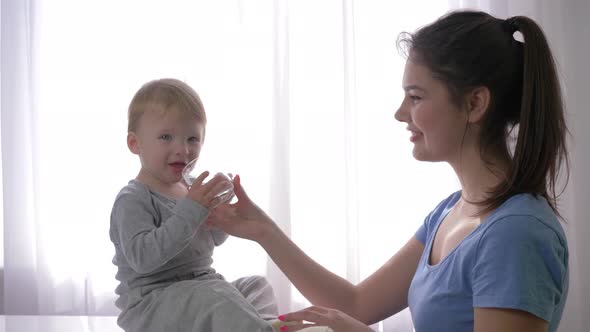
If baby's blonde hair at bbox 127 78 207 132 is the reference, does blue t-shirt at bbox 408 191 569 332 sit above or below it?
below

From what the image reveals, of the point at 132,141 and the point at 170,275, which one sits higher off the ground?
the point at 132,141

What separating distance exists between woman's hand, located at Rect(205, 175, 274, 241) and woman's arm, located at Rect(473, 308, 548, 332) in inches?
23.2

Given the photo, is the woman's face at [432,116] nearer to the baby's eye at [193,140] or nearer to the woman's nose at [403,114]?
the woman's nose at [403,114]

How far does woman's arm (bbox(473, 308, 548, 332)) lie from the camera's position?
108 cm

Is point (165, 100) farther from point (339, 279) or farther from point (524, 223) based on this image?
point (524, 223)

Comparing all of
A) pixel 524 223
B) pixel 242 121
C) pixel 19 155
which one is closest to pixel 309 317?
pixel 524 223

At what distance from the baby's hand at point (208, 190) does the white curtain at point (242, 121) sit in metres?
1.41

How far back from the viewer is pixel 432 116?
128cm

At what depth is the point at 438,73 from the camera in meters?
1.28

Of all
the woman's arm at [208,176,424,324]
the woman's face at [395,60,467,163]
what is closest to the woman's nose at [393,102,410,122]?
the woman's face at [395,60,467,163]

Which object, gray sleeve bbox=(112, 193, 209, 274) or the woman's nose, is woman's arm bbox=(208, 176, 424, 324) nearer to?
gray sleeve bbox=(112, 193, 209, 274)

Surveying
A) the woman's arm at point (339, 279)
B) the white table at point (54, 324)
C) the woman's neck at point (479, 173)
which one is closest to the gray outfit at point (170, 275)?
the woman's arm at point (339, 279)

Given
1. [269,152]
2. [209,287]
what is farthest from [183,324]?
[269,152]

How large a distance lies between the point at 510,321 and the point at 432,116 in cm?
42
